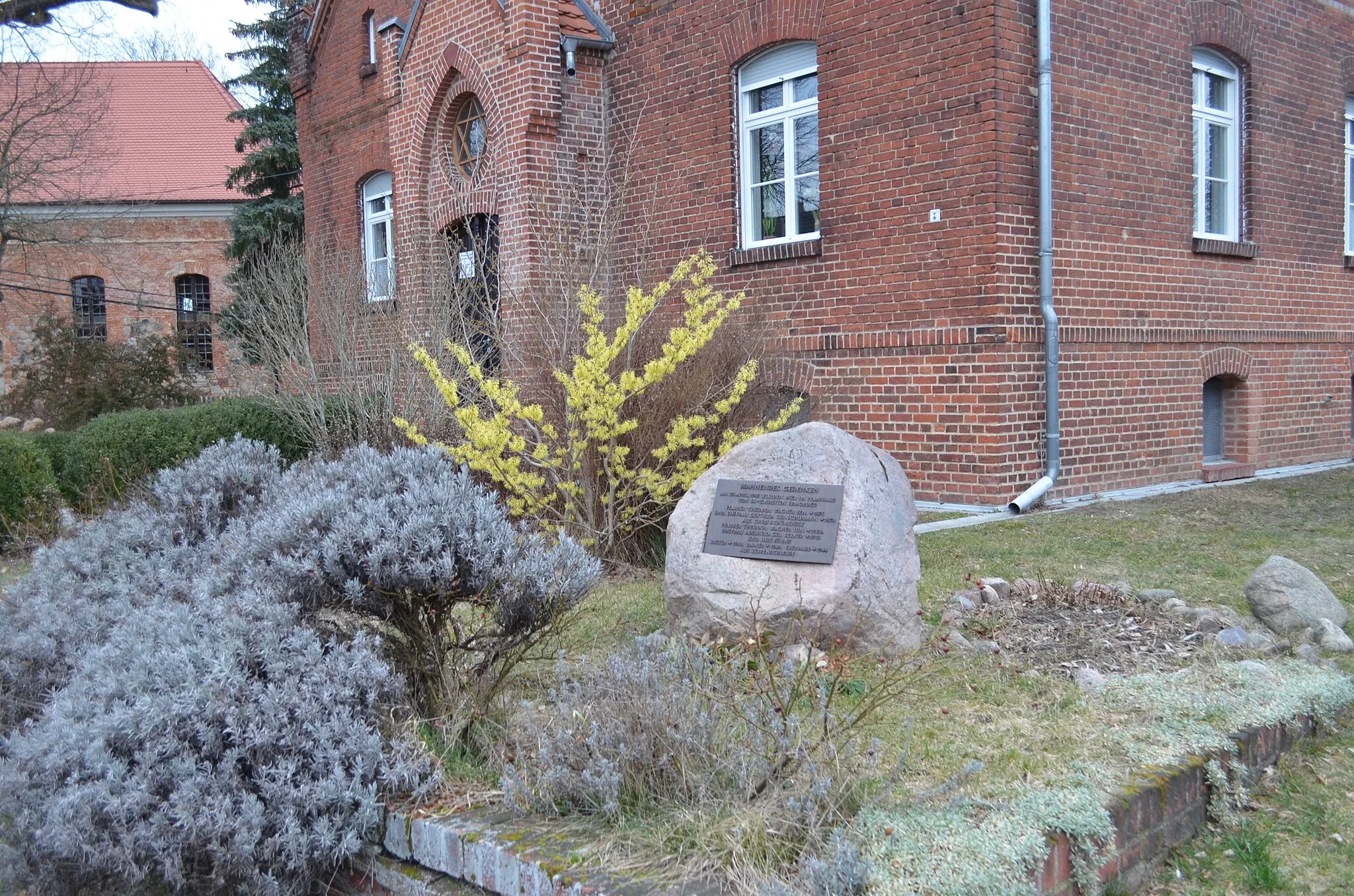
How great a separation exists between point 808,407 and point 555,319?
346 cm

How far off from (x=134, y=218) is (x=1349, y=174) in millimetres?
26368

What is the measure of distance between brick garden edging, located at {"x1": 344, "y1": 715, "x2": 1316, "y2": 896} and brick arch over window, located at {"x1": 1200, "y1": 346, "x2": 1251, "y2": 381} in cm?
894

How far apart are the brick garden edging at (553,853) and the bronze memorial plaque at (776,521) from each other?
1.81 meters

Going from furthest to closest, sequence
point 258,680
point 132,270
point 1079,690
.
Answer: point 132,270 → point 1079,690 → point 258,680

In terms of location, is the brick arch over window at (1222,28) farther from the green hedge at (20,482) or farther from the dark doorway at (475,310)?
the green hedge at (20,482)

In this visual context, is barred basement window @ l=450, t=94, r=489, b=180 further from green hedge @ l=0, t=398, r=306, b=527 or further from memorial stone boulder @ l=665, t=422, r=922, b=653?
memorial stone boulder @ l=665, t=422, r=922, b=653

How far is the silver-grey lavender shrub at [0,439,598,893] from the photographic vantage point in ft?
11.7

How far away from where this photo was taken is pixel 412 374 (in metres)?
10.4

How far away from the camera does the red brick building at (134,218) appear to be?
1085 inches

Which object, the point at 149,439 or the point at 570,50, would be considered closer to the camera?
the point at 149,439

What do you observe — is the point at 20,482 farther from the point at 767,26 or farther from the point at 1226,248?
the point at 1226,248

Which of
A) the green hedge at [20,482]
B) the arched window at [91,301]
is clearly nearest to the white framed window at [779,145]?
the green hedge at [20,482]

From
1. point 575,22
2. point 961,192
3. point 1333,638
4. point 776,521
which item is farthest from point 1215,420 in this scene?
point 776,521

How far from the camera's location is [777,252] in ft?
37.7
